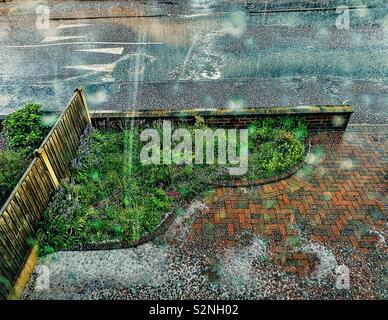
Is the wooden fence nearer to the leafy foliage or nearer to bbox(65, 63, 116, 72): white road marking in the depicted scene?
the leafy foliage

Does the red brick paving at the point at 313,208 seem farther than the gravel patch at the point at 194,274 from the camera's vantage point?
Yes

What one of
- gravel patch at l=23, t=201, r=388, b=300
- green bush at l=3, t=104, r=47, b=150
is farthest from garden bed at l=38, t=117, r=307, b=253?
green bush at l=3, t=104, r=47, b=150

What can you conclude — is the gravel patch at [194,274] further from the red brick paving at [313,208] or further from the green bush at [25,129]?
the green bush at [25,129]

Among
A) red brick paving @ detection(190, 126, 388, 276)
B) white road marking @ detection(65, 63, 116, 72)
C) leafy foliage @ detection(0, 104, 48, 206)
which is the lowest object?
red brick paving @ detection(190, 126, 388, 276)

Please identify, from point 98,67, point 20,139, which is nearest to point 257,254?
point 20,139

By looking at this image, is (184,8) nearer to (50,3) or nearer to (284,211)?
(50,3)

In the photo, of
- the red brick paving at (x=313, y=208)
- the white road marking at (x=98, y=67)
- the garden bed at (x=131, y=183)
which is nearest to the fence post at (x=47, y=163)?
the garden bed at (x=131, y=183)
